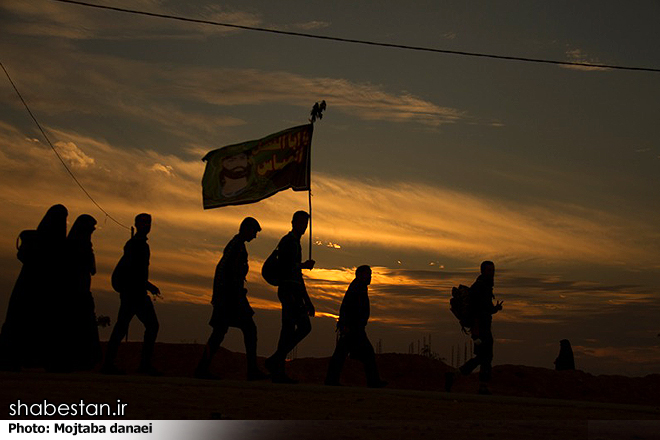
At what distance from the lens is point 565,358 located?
22438mm

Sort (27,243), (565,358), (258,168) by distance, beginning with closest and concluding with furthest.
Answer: (27,243), (258,168), (565,358)

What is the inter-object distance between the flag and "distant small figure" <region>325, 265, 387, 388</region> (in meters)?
4.29

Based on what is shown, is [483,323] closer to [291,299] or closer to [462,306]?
[462,306]

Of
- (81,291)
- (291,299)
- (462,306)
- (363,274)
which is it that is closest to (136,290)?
(81,291)

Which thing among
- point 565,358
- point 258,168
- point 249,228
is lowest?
point 565,358

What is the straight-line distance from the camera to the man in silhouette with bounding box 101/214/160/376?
1302 centimetres

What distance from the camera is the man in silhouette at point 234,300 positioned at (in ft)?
42.4

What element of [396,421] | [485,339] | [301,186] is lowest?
[396,421]

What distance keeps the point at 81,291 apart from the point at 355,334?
394 centimetres

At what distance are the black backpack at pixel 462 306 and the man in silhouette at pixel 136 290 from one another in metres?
4.35

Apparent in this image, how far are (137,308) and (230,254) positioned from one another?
4.99 feet

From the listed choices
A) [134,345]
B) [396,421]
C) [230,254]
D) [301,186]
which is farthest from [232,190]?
[396,421]

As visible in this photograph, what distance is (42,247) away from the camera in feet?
40.8

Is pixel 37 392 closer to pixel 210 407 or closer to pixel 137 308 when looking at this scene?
pixel 210 407
